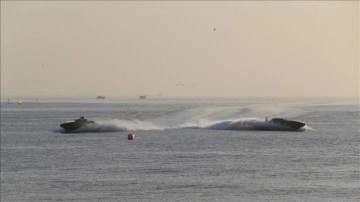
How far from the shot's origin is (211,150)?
90.0 m

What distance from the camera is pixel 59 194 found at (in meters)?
55.4

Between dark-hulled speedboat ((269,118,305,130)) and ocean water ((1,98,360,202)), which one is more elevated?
dark-hulled speedboat ((269,118,305,130))

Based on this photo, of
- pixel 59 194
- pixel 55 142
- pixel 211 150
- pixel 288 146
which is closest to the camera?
pixel 59 194

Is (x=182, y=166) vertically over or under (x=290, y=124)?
under

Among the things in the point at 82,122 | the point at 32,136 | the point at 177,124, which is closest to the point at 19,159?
the point at 32,136

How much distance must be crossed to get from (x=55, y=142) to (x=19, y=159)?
81.6 ft

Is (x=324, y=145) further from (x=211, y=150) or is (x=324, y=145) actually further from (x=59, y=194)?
(x=59, y=194)

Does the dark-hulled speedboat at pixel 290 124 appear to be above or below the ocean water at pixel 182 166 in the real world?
above

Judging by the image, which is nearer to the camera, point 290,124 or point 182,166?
point 182,166

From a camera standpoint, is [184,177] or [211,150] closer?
[184,177]

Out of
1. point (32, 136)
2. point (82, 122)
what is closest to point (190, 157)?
point (32, 136)

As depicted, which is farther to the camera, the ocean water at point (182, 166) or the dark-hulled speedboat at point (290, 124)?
the dark-hulled speedboat at point (290, 124)

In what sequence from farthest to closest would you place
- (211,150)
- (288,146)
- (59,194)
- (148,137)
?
(148,137)
(288,146)
(211,150)
(59,194)

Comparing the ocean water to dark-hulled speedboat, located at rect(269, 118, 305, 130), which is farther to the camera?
dark-hulled speedboat, located at rect(269, 118, 305, 130)
